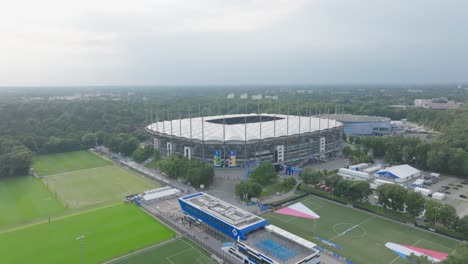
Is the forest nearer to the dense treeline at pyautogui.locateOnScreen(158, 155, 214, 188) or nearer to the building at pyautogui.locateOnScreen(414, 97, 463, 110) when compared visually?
the dense treeline at pyautogui.locateOnScreen(158, 155, 214, 188)

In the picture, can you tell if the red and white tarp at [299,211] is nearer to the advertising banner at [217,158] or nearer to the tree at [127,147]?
the advertising banner at [217,158]

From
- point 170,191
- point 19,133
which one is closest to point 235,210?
point 170,191

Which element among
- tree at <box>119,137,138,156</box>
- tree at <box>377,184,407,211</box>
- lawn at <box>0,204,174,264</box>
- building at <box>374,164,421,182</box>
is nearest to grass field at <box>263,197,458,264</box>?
tree at <box>377,184,407,211</box>

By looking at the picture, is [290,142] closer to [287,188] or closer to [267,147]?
[267,147]

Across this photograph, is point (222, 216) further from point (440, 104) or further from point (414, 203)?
point (440, 104)

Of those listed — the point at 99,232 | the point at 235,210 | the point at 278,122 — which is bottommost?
the point at 99,232

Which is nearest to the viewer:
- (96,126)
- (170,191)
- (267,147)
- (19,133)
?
(170,191)

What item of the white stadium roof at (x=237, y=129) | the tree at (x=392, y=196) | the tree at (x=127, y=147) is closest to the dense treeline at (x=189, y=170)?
the white stadium roof at (x=237, y=129)
